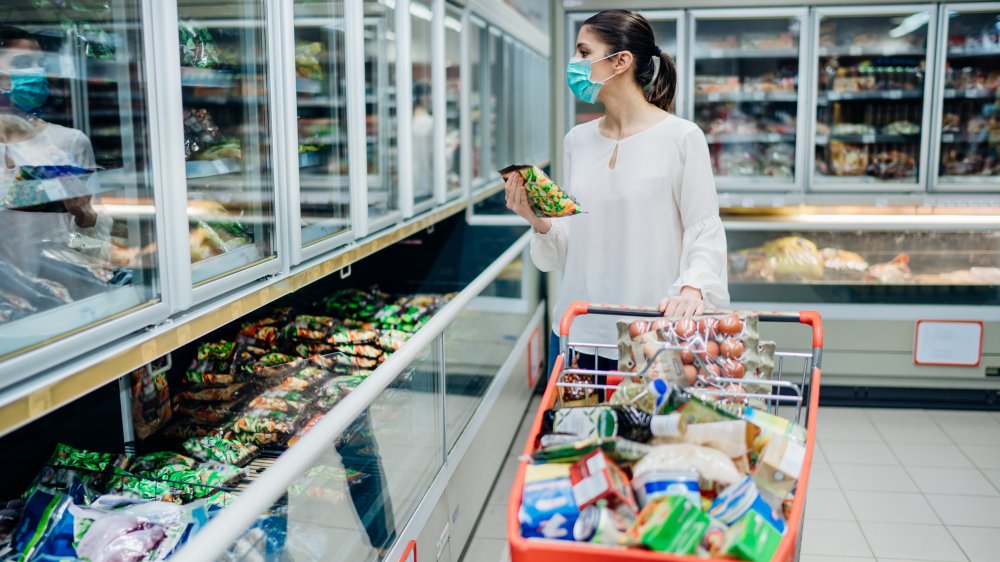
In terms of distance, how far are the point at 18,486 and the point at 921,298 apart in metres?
4.56

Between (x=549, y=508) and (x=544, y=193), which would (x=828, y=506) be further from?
(x=549, y=508)

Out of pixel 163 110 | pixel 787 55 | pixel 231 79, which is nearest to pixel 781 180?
pixel 787 55

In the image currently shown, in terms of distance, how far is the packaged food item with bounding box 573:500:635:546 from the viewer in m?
1.38

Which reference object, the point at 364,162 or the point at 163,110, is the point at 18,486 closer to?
the point at 163,110

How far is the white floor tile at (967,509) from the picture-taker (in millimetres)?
3562

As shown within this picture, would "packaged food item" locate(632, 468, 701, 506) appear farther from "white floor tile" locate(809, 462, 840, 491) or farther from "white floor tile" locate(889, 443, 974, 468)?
"white floor tile" locate(889, 443, 974, 468)

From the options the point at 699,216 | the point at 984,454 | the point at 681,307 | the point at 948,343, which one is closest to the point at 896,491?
the point at 984,454

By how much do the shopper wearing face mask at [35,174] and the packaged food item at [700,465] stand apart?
45.8 inches

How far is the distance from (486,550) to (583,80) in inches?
72.1

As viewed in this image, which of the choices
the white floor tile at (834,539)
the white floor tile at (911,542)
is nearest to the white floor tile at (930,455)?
the white floor tile at (911,542)

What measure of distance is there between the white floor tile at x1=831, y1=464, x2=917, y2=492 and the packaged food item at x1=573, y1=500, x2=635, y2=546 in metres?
2.86

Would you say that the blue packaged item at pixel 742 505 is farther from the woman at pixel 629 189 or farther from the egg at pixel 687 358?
the woman at pixel 629 189

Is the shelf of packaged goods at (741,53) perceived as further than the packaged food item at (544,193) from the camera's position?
Yes

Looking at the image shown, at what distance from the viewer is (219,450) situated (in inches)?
92.5
